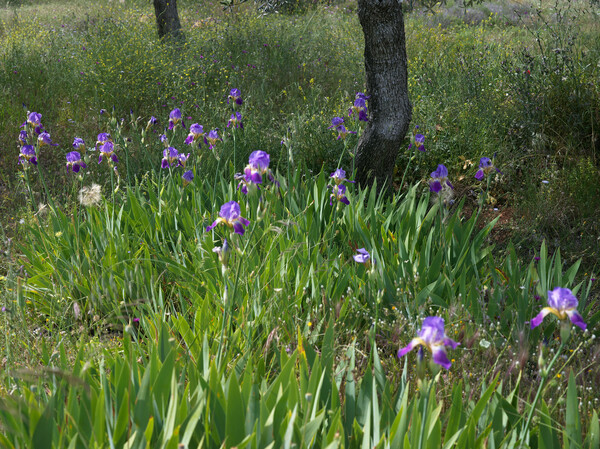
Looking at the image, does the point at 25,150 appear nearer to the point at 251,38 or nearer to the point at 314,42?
the point at 251,38

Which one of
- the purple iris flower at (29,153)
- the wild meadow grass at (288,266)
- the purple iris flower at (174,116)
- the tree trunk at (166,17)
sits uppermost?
the tree trunk at (166,17)

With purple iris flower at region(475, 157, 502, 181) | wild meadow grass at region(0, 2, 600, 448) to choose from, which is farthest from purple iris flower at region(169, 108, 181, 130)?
purple iris flower at region(475, 157, 502, 181)

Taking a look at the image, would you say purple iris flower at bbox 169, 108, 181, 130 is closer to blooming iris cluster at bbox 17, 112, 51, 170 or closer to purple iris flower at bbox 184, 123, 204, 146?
purple iris flower at bbox 184, 123, 204, 146

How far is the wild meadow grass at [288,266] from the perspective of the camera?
134 cm

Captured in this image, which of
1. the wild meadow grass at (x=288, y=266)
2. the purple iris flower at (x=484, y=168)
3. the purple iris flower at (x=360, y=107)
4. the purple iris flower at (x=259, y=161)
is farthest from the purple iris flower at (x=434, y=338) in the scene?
the purple iris flower at (x=360, y=107)

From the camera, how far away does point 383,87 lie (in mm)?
3492

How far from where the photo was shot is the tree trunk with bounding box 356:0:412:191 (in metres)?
3.30

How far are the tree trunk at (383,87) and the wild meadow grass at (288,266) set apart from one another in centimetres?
30

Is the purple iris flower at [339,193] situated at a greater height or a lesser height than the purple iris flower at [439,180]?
lesser

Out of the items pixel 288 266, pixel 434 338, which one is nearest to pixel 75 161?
pixel 288 266

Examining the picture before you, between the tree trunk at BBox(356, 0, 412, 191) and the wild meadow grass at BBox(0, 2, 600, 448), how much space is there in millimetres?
304

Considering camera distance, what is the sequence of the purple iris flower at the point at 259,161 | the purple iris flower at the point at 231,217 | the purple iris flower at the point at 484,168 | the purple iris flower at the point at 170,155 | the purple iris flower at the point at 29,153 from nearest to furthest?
the purple iris flower at the point at 231,217 < the purple iris flower at the point at 259,161 < the purple iris flower at the point at 484,168 < the purple iris flower at the point at 29,153 < the purple iris flower at the point at 170,155

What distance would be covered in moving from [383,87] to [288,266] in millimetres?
1726

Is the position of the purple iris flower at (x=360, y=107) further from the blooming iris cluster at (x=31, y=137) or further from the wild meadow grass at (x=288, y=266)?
the blooming iris cluster at (x=31, y=137)
